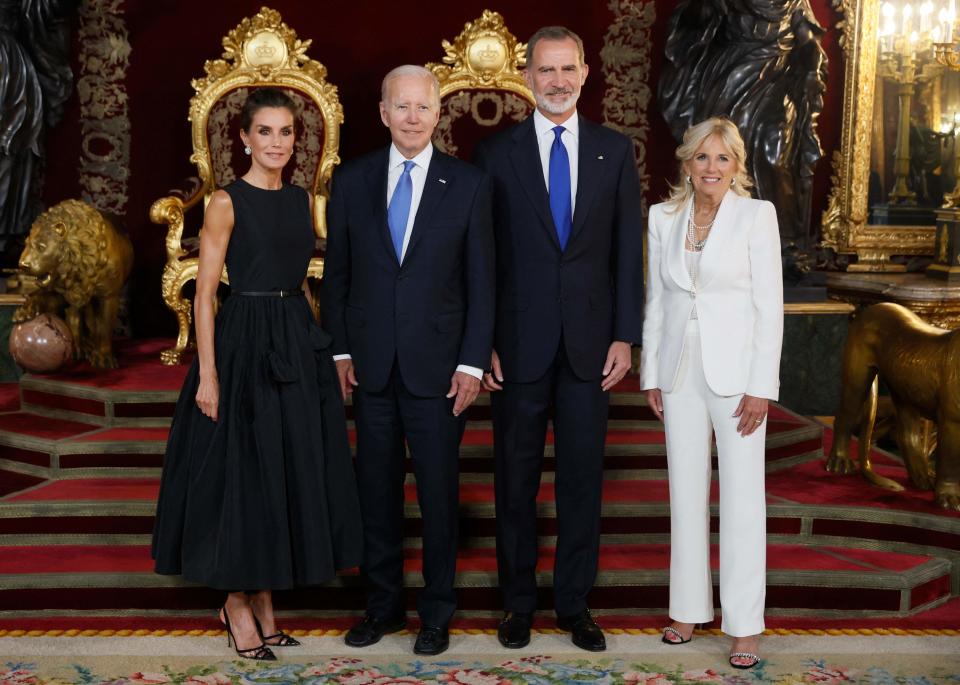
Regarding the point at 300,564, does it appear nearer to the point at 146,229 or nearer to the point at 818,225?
the point at 146,229

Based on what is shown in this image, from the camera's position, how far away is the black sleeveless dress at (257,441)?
3.23 meters

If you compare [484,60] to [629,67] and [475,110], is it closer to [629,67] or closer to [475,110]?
[475,110]

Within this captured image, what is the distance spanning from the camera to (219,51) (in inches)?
248

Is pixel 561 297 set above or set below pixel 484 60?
below

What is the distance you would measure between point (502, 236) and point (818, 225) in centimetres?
372

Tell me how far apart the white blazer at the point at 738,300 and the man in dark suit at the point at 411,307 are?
587 millimetres

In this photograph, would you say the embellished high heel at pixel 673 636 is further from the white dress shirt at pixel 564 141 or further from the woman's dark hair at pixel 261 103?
the woman's dark hair at pixel 261 103

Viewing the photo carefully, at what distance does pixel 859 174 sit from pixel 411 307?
3.97 m

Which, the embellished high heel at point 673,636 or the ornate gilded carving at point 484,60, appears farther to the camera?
the ornate gilded carving at point 484,60

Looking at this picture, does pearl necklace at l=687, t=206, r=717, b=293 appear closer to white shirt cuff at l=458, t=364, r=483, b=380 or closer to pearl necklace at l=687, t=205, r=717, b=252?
pearl necklace at l=687, t=205, r=717, b=252

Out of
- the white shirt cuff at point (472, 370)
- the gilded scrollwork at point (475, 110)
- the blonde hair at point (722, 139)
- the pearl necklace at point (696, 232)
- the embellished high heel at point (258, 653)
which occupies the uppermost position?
the gilded scrollwork at point (475, 110)

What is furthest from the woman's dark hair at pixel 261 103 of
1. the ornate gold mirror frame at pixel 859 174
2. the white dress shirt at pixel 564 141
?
the ornate gold mirror frame at pixel 859 174

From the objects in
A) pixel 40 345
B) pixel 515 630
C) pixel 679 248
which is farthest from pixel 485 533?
pixel 40 345

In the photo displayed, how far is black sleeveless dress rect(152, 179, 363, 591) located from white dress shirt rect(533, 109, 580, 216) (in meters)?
0.72
